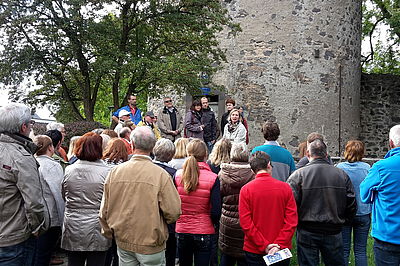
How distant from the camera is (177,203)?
3.49m

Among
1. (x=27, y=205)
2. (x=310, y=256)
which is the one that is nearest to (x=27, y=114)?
(x=27, y=205)

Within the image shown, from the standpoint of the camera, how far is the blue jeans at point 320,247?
4102 millimetres

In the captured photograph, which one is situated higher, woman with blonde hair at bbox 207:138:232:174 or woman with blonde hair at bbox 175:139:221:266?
woman with blonde hair at bbox 207:138:232:174

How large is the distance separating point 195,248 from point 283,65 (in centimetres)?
952

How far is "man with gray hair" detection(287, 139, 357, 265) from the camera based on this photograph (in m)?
4.09

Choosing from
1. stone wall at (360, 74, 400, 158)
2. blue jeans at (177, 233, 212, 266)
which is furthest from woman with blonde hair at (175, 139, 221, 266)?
stone wall at (360, 74, 400, 158)

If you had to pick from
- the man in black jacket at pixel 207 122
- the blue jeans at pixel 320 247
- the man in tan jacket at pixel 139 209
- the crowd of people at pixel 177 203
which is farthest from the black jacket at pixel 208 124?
the man in tan jacket at pixel 139 209

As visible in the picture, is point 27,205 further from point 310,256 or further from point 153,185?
point 310,256

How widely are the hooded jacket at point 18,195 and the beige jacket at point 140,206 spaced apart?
57cm

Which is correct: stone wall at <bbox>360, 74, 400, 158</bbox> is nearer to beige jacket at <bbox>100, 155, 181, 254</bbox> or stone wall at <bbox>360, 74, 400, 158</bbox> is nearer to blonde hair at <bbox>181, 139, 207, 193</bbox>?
blonde hair at <bbox>181, 139, 207, 193</bbox>

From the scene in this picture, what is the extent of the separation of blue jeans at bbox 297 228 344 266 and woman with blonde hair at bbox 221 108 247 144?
3624mm

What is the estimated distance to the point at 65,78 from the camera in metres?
11.1

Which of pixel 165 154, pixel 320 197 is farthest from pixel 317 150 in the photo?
pixel 165 154

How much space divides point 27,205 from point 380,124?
15628 millimetres
